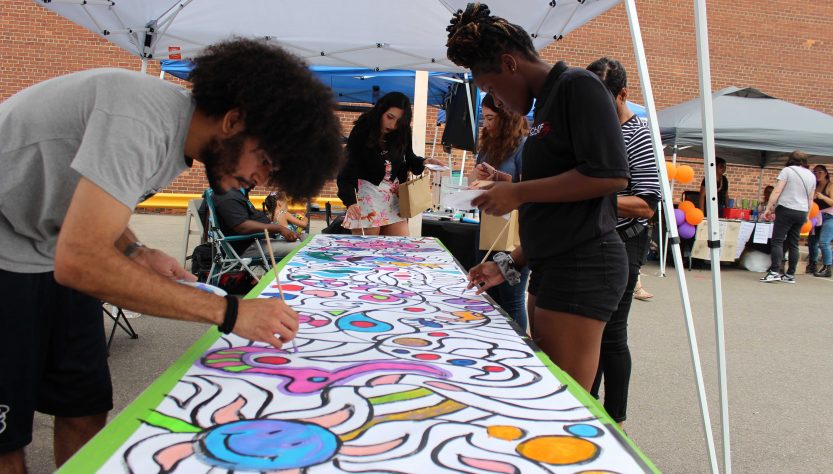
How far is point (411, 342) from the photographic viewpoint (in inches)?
56.0

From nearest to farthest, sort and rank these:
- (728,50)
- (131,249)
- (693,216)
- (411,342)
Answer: (411,342) < (131,249) < (693,216) < (728,50)

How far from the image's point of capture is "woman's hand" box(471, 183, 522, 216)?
60.7 inches

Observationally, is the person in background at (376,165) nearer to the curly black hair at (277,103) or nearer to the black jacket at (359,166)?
the black jacket at (359,166)

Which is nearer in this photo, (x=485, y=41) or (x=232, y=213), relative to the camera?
(x=485, y=41)

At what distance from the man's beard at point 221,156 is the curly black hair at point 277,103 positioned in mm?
36

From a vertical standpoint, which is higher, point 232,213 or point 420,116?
point 420,116

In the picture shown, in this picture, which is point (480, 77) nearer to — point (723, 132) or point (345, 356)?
point (345, 356)

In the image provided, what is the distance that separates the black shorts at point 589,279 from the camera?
4.91 ft

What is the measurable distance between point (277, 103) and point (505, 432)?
2.36ft

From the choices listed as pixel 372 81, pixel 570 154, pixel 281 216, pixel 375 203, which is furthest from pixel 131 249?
pixel 372 81

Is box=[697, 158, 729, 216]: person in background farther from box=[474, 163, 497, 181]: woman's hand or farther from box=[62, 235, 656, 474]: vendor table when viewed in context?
box=[62, 235, 656, 474]: vendor table

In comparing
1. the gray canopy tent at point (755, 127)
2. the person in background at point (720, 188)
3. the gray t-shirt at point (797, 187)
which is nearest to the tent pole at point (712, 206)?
the gray canopy tent at point (755, 127)

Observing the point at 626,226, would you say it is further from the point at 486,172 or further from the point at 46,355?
the point at 46,355

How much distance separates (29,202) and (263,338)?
21.5 inches
